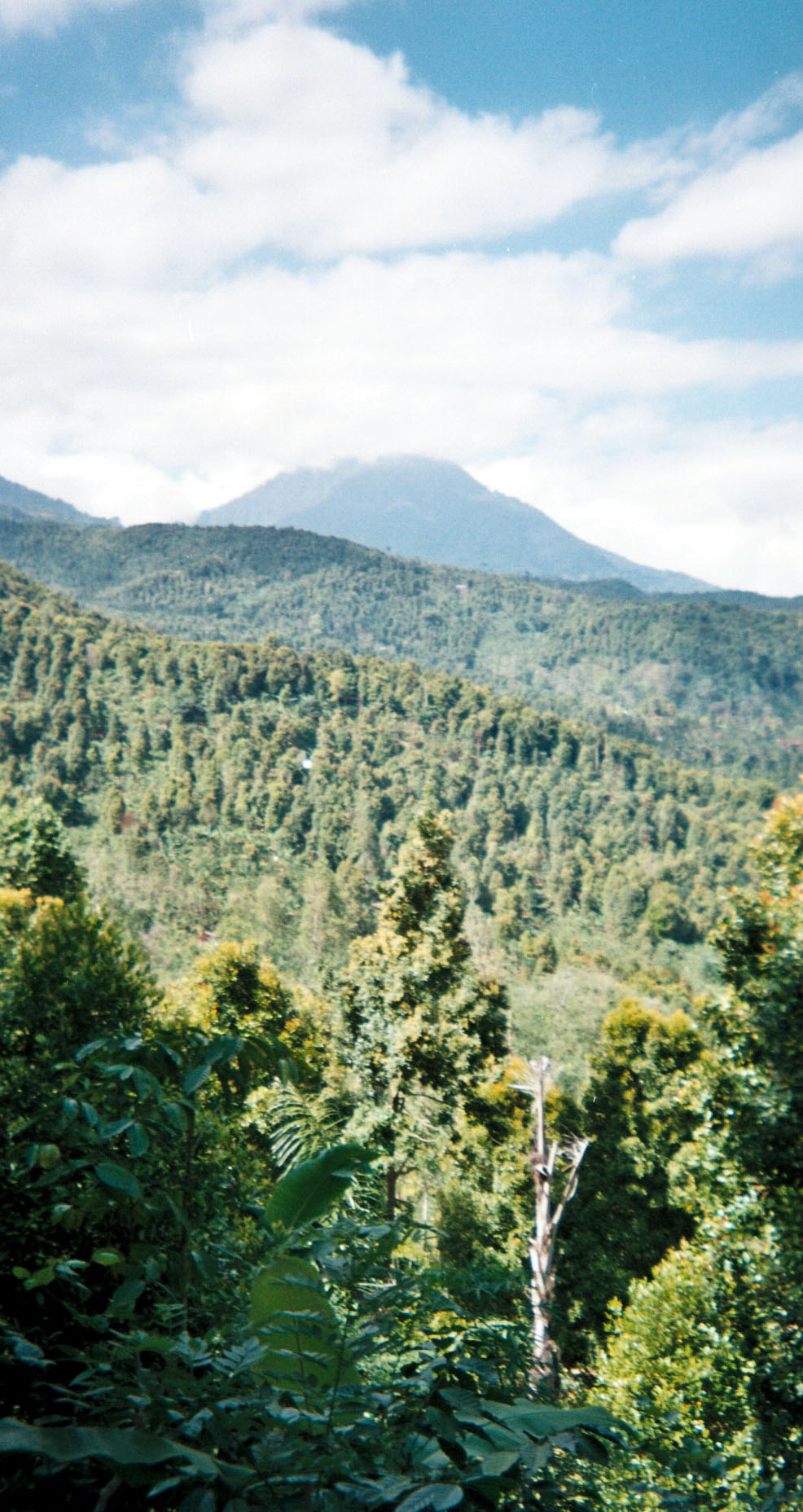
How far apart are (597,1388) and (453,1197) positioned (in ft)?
13.5

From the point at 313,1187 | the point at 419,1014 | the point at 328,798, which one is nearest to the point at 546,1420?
the point at 313,1187

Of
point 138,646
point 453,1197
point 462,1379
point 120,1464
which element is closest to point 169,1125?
point 462,1379

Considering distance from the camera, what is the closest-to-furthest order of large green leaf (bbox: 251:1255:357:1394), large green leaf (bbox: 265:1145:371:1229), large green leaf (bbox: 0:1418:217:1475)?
large green leaf (bbox: 0:1418:217:1475) → large green leaf (bbox: 251:1255:357:1394) → large green leaf (bbox: 265:1145:371:1229)

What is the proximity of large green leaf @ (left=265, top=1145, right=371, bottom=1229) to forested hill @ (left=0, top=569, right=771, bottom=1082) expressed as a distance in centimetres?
4731

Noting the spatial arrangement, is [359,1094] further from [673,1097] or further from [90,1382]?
Answer: [90,1382]

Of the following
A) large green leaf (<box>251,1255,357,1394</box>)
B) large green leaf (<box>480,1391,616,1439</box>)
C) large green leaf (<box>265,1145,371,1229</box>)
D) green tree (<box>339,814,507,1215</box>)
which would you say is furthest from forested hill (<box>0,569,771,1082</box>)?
large green leaf (<box>480,1391,616,1439</box>)

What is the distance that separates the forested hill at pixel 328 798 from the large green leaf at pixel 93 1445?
48.1 meters

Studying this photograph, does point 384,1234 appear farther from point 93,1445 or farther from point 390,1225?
point 93,1445

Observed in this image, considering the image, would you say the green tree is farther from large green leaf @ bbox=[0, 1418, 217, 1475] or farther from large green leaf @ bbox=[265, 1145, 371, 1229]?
large green leaf @ bbox=[0, 1418, 217, 1475]

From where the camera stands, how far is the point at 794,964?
6.25 meters

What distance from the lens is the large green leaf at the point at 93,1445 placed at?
33.5 inches

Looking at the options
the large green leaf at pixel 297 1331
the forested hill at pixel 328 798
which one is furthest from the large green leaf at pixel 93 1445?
the forested hill at pixel 328 798

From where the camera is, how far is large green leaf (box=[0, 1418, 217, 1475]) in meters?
0.85

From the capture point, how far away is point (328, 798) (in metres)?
96.1
